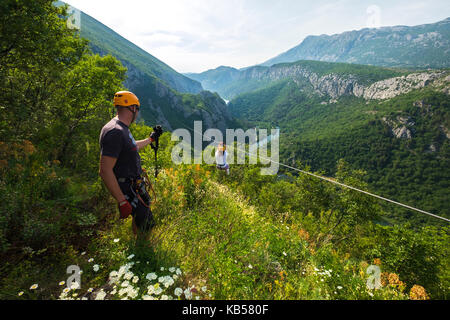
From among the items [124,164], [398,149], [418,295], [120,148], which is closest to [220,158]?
[124,164]

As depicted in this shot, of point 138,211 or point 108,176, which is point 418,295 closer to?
A: point 138,211

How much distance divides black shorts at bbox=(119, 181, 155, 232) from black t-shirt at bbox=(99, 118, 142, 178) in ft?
0.69

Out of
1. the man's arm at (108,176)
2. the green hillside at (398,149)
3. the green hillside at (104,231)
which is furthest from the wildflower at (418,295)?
the green hillside at (398,149)

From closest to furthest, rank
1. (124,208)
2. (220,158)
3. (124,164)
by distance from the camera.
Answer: (124,208) < (124,164) < (220,158)

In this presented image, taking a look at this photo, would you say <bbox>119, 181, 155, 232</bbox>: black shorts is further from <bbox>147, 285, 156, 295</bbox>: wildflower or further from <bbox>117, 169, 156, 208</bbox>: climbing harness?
<bbox>147, 285, 156, 295</bbox>: wildflower

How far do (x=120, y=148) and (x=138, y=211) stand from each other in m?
1.10

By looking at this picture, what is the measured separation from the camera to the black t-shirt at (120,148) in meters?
2.65

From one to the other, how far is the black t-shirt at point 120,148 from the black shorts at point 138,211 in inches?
8.2

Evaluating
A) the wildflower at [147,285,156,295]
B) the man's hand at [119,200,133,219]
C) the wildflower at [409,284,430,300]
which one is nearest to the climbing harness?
the man's hand at [119,200,133,219]

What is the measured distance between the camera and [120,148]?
273 centimetres

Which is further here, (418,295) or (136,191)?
(418,295)

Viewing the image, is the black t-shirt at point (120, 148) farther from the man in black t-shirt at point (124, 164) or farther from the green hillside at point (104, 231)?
the green hillside at point (104, 231)

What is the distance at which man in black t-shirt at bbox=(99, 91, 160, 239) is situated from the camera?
2623 millimetres

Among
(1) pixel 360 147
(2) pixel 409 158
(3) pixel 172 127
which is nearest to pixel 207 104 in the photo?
(3) pixel 172 127
